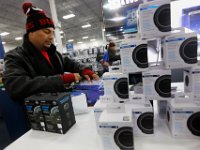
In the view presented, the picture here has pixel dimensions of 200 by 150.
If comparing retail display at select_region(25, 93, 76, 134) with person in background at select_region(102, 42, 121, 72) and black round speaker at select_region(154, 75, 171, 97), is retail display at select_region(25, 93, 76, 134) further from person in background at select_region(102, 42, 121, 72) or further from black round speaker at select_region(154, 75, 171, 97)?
person in background at select_region(102, 42, 121, 72)

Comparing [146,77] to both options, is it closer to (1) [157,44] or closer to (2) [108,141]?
(1) [157,44]

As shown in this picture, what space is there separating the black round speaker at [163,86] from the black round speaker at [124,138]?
327mm

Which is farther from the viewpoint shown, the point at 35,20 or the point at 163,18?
the point at 35,20

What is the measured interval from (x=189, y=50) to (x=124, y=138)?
0.63 m

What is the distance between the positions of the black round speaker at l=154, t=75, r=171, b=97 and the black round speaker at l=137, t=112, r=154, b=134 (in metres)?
0.16

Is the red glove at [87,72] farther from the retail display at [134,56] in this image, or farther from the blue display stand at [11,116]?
the blue display stand at [11,116]

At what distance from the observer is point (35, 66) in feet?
4.26

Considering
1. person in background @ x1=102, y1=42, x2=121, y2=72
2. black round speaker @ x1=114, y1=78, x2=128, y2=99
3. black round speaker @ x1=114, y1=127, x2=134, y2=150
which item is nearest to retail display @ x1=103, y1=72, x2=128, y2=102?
black round speaker @ x1=114, y1=78, x2=128, y2=99

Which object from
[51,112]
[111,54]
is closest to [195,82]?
[51,112]

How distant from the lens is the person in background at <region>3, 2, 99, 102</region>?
1.04m

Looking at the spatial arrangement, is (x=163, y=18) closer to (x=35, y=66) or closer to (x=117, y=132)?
(x=117, y=132)

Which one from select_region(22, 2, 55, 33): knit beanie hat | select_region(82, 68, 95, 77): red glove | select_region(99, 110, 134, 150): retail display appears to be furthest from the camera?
select_region(82, 68, 95, 77): red glove

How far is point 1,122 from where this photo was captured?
3434 millimetres

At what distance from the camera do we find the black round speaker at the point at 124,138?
2.39 feet
